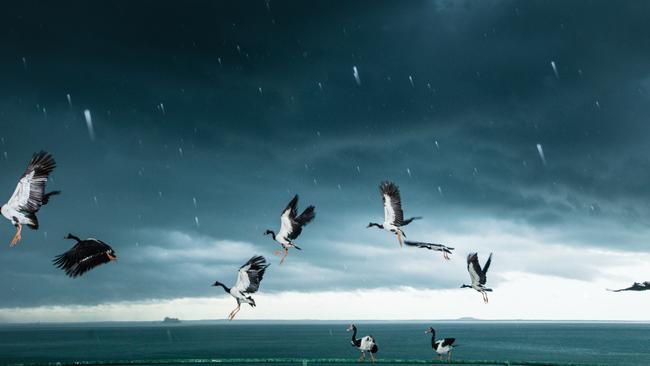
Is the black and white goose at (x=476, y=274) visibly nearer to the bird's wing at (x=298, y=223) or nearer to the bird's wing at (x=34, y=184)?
the bird's wing at (x=298, y=223)

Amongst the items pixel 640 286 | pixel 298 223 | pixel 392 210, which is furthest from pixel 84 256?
pixel 640 286

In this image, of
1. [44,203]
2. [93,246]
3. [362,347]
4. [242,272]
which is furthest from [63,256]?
[362,347]

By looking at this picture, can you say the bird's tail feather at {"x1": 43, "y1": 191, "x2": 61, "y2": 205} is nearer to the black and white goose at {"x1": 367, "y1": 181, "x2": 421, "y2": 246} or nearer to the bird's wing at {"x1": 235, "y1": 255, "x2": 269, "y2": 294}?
the bird's wing at {"x1": 235, "y1": 255, "x2": 269, "y2": 294}

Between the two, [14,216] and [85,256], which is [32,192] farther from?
[85,256]

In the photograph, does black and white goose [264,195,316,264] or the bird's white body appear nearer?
the bird's white body

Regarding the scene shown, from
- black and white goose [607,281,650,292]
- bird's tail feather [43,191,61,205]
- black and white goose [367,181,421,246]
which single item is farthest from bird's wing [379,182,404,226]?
bird's tail feather [43,191,61,205]

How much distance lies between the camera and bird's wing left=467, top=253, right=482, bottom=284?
16.0 metres

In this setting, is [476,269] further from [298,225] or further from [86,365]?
[86,365]

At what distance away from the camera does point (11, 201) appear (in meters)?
11.6

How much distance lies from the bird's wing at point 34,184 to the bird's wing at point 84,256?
1.61 metres

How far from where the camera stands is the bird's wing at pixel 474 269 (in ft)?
52.5

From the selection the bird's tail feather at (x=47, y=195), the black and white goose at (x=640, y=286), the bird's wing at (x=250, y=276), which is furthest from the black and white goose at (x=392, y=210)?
the bird's tail feather at (x=47, y=195)

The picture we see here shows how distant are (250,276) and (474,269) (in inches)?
262

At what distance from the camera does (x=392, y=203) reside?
1734 cm
